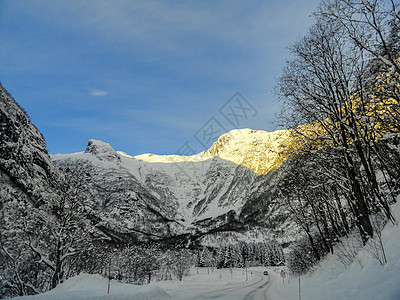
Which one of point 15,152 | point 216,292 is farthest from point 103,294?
point 15,152

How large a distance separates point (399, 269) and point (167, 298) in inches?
280

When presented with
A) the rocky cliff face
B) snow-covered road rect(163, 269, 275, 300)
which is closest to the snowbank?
snow-covered road rect(163, 269, 275, 300)

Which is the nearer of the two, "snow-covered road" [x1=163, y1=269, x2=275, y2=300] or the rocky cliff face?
"snow-covered road" [x1=163, y1=269, x2=275, y2=300]

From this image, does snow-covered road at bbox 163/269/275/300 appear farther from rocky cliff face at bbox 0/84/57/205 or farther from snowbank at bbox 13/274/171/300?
rocky cliff face at bbox 0/84/57/205

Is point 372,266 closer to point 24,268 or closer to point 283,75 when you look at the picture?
point 283,75

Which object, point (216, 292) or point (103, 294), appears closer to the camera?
point (103, 294)

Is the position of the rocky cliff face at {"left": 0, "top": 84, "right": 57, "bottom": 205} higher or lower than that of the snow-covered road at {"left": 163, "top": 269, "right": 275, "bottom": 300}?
higher

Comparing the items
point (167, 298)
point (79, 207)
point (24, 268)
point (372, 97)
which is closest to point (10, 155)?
point (24, 268)

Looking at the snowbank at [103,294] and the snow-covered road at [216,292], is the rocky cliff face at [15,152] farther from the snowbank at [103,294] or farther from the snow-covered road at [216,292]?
the snowbank at [103,294]

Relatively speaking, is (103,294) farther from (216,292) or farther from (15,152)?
(15,152)

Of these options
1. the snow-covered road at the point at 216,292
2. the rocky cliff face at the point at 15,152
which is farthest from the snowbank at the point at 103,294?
the rocky cliff face at the point at 15,152

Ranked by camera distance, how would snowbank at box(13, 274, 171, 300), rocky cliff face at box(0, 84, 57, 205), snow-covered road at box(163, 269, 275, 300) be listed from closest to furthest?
snowbank at box(13, 274, 171, 300) < snow-covered road at box(163, 269, 275, 300) < rocky cliff face at box(0, 84, 57, 205)

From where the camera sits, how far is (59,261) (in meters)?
16.9

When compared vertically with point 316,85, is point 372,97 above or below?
below
